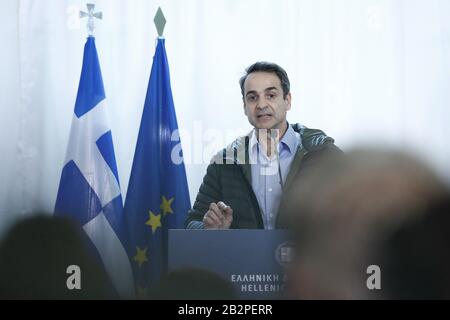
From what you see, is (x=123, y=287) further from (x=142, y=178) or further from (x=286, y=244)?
(x=286, y=244)

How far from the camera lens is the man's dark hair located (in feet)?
9.33

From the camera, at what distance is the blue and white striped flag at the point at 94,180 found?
2.85 meters

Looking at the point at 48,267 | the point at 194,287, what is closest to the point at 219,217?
the point at 194,287

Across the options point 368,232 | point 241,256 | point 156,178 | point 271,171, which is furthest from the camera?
point 156,178

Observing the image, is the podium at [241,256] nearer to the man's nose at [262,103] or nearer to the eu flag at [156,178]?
the eu flag at [156,178]

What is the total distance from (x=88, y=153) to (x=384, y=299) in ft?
4.46

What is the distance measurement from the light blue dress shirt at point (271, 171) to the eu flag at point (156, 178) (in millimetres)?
322

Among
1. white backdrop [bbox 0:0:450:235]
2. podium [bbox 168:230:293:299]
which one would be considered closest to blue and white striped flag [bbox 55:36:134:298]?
white backdrop [bbox 0:0:450:235]

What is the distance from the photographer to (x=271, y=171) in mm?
2789

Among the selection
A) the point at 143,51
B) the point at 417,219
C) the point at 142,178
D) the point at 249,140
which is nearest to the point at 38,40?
the point at 143,51

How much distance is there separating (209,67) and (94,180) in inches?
27.2

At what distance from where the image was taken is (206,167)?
9.35 ft

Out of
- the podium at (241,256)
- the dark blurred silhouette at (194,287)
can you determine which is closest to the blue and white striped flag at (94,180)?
the dark blurred silhouette at (194,287)

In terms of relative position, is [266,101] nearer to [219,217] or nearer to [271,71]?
[271,71]
